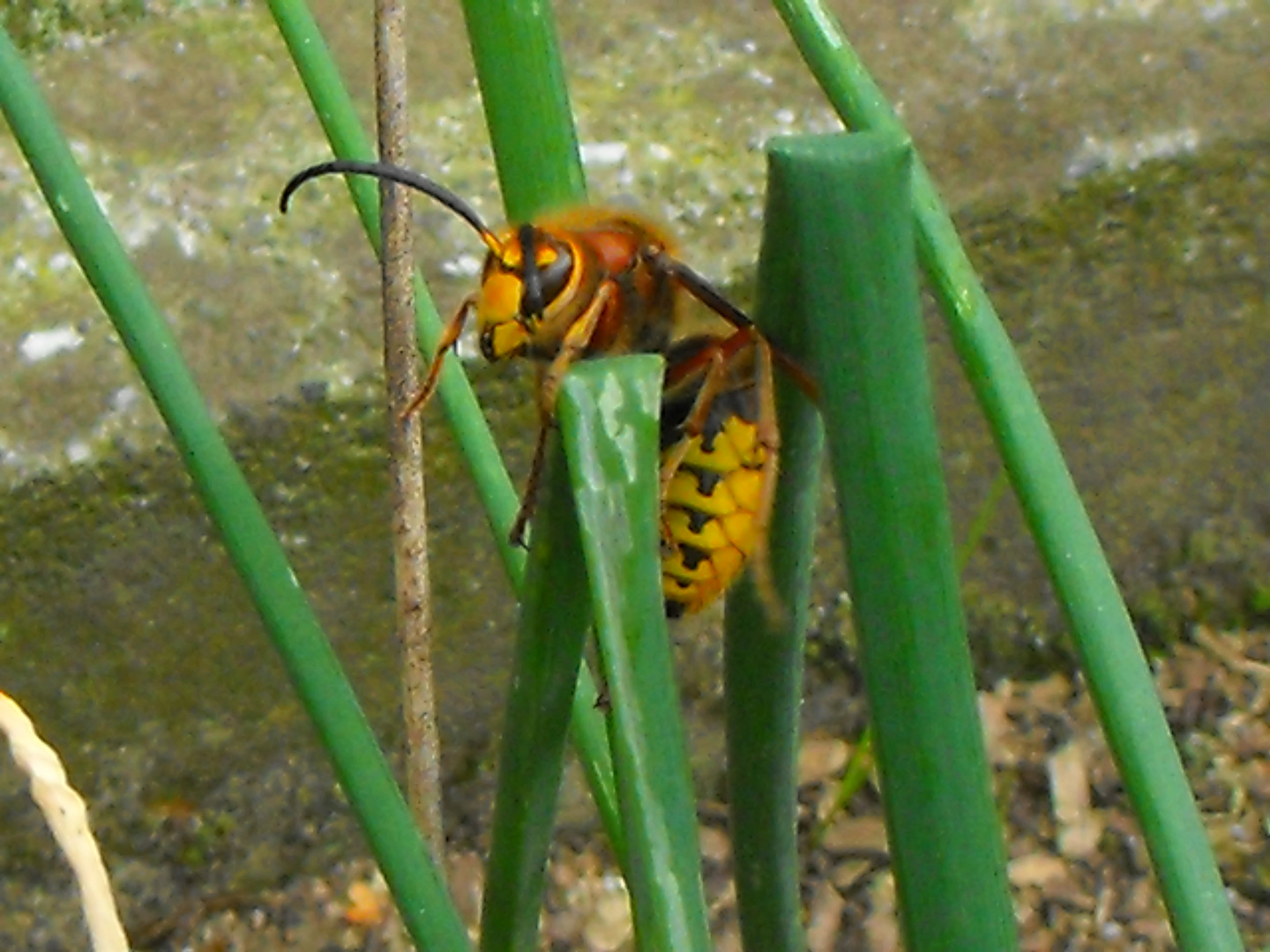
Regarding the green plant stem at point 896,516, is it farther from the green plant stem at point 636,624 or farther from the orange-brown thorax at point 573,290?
the orange-brown thorax at point 573,290

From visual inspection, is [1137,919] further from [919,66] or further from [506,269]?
[506,269]

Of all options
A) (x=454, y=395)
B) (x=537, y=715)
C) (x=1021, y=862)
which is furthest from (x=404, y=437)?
(x=1021, y=862)

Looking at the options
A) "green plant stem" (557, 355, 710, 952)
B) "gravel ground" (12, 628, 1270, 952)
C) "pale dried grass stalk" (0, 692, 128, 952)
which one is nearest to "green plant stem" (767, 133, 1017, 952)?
"green plant stem" (557, 355, 710, 952)

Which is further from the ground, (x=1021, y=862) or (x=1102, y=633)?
(x=1021, y=862)

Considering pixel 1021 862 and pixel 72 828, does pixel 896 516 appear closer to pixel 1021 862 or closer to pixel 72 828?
pixel 72 828

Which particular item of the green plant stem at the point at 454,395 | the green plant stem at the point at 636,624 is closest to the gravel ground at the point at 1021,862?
the green plant stem at the point at 454,395

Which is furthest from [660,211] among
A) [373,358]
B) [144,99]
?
[144,99]

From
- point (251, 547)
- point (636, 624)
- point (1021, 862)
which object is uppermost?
point (1021, 862)
